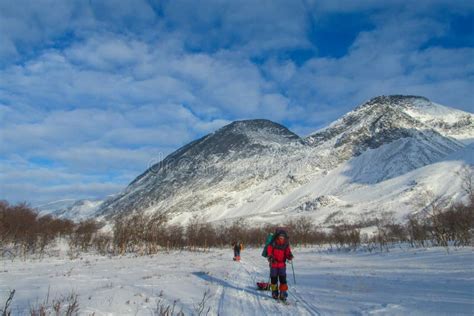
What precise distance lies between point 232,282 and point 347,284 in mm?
4857

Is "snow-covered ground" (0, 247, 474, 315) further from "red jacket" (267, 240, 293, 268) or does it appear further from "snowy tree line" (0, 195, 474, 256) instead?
"snowy tree line" (0, 195, 474, 256)

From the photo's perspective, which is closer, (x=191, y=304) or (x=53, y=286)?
(x=191, y=304)

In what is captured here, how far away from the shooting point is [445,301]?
9.92 metres

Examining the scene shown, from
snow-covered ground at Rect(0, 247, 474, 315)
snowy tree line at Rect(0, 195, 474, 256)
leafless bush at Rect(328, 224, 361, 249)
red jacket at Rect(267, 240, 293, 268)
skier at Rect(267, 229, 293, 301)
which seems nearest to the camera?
snow-covered ground at Rect(0, 247, 474, 315)

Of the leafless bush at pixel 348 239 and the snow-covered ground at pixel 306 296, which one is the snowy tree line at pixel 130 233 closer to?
the leafless bush at pixel 348 239

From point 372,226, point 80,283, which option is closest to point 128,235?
point 80,283

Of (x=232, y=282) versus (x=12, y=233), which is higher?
(x=12, y=233)

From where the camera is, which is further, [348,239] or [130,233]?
[348,239]

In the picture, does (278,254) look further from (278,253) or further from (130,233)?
(130,233)

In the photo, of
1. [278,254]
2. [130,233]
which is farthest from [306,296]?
[130,233]

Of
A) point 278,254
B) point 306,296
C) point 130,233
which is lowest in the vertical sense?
point 306,296

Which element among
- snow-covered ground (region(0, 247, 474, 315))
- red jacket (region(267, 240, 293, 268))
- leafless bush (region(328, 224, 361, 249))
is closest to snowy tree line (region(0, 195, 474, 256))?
leafless bush (region(328, 224, 361, 249))

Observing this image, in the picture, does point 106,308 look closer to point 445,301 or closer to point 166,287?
point 166,287

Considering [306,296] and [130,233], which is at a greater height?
[130,233]
